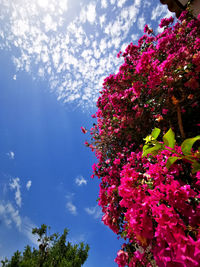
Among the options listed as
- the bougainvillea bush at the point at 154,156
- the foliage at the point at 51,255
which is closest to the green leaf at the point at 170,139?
the bougainvillea bush at the point at 154,156

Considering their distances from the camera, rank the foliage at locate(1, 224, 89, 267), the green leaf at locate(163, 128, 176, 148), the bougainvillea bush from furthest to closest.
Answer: the foliage at locate(1, 224, 89, 267), the bougainvillea bush, the green leaf at locate(163, 128, 176, 148)

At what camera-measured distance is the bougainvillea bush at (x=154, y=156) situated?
133 centimetres

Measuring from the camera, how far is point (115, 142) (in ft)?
13.7

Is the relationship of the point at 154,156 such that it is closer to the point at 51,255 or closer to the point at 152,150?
the point at 152,150

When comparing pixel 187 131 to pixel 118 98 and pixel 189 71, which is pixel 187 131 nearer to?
pixel 189 71

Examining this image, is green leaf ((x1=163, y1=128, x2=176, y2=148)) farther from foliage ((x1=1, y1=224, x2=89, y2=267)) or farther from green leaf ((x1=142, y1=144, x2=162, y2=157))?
foliage ((x1=1, y1=224, x2=89, y2=267))

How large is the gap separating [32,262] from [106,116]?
44.5 feet

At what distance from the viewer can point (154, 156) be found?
3.50ft

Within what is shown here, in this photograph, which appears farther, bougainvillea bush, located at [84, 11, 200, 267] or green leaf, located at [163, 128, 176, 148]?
bougainvillea bush, located at [84, 11, 200, 267]

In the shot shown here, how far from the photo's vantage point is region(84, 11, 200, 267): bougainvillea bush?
1.33 metres

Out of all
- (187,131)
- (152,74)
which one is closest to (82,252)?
(187,131)

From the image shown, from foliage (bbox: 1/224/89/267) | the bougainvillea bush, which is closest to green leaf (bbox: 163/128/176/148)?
the bougainvillea bush

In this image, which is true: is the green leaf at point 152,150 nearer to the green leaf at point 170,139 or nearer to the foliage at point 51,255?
the green leaf at point 170,139

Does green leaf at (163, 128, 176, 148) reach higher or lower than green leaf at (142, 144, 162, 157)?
lower
